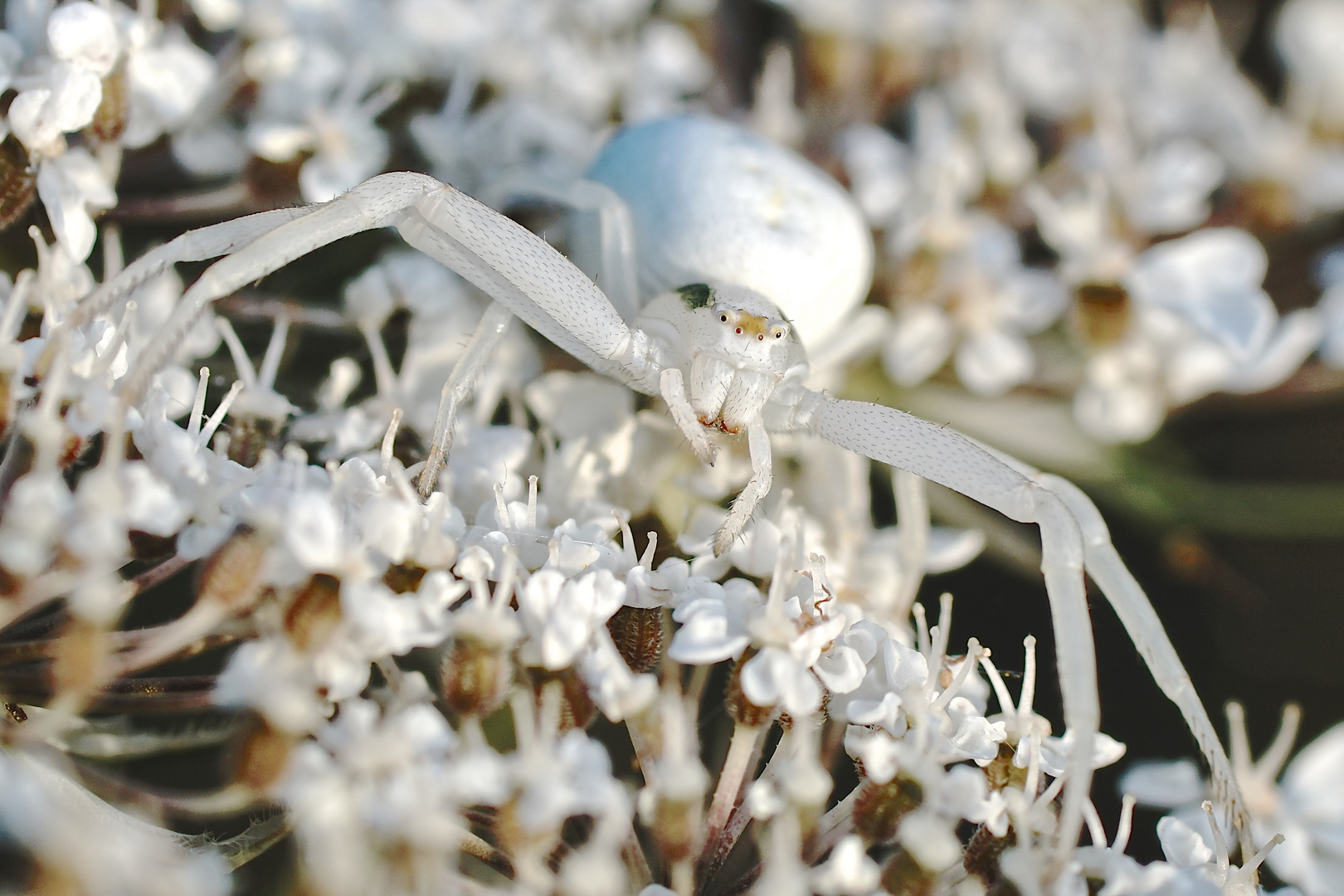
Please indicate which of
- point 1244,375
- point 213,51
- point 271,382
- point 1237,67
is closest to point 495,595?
point 271,382

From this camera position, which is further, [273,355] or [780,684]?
[273,355]

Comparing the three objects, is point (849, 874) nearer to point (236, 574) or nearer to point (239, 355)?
point (236, 574)

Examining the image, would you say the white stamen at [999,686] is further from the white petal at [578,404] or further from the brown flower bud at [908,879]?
the white petal at [578,404]

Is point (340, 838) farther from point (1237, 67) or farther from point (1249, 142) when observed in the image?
point (1237, 67)

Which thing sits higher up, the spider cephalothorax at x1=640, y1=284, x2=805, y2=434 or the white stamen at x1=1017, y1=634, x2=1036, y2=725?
the spider cephalothorax at x1=640, y1=284, x2=805, y2=434

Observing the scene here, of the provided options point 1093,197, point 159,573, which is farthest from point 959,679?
point 1093,197

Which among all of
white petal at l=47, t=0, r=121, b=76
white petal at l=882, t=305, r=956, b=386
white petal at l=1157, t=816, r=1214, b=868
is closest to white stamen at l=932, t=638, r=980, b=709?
white petal at l=1157, t=816, r=1214, b=868

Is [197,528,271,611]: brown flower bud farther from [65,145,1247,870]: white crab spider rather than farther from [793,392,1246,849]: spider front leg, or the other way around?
[793,392,1246,849]: spider front leg
